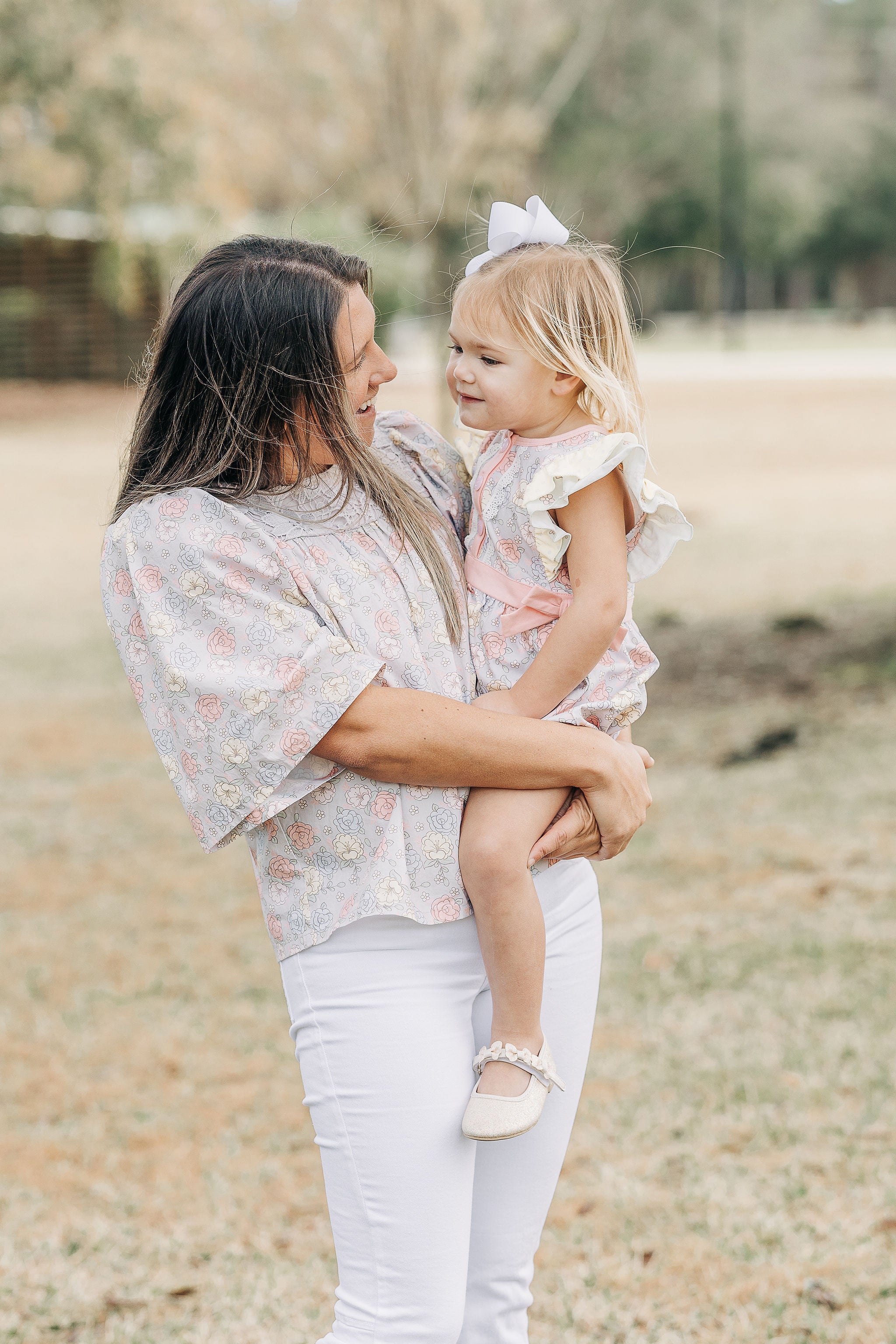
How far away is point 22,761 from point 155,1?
11.8 m

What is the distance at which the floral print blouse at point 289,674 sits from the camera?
66.0 inches

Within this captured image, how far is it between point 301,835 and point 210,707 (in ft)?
0.66

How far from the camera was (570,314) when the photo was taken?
6.16ft

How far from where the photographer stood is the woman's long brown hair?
1733 millimetres

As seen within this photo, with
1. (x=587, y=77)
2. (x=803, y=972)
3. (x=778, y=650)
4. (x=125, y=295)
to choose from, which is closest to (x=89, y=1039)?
(x=803, y=972)

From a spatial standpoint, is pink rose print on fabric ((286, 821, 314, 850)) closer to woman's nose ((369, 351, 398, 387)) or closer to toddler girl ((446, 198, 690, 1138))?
toddler girl ((446, 198, 690, 1138))

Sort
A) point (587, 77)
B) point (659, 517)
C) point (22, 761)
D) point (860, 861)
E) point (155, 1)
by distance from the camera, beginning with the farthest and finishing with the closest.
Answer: point (587, 77)
point (155, 1)
point (22, 761)
point (860, 861)
point (659, 517)

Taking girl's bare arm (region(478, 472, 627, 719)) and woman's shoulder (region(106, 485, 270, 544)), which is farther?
girl's bare arm (region(478, 472, 627, 719))

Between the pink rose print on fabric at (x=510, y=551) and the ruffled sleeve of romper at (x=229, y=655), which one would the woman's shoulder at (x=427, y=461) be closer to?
the pink rose print on fabric at (x=510, y=551)

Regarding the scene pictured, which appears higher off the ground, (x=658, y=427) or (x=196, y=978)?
(x=196, y=978)

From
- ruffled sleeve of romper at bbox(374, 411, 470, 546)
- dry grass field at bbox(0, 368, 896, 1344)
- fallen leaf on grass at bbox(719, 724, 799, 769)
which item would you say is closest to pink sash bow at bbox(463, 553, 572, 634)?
ruffled sleeve of romper at bbox(374, 411, 470, 546)

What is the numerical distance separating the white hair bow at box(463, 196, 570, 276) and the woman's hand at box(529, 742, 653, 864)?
2.26 ft

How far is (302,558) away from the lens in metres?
1.74

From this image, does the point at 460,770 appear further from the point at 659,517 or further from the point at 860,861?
the point at 860,861
